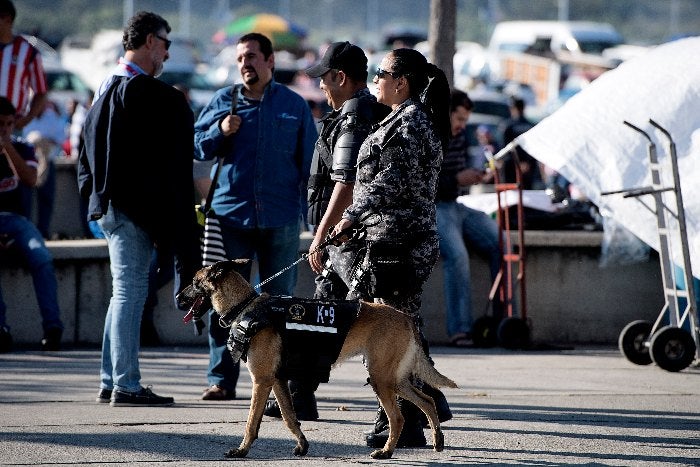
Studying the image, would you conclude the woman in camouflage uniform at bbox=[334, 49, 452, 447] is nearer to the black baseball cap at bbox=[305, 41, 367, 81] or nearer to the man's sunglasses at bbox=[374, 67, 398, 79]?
the man's sunglasses at bbox=[374, 67, 398, 79]

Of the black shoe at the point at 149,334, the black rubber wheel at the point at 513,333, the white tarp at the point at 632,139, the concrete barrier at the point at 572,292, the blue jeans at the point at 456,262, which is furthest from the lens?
the concrete barrier at the point at 572,292

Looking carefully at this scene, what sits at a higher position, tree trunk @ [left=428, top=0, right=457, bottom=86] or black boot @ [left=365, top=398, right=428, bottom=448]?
tree trunk @ [left=428, top=0, right=457, bottom=86]

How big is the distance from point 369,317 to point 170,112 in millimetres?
2088

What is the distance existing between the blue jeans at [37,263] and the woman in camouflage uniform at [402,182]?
4074 millimetres

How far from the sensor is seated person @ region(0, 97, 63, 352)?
9852 mm

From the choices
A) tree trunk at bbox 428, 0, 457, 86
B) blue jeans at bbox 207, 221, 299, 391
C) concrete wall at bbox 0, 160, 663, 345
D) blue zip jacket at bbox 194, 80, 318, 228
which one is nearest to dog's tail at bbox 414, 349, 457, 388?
blue jeans at bbox 207, 221, 299, 391

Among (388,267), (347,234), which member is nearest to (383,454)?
(388,267)

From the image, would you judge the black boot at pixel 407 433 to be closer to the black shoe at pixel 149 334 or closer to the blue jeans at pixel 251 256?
the blue jeans at pixel 251 256

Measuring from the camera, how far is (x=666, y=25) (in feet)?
347

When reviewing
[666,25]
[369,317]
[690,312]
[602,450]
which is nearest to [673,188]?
[690,312]

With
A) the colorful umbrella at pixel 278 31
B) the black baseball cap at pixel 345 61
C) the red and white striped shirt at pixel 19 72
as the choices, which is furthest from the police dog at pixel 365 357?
the colorful umbrella at pixel 278 31

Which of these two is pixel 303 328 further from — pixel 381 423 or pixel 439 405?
pixel 439 405

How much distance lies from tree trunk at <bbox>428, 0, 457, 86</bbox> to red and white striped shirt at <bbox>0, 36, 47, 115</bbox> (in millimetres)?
3480

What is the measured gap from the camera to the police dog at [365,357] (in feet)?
20.1
